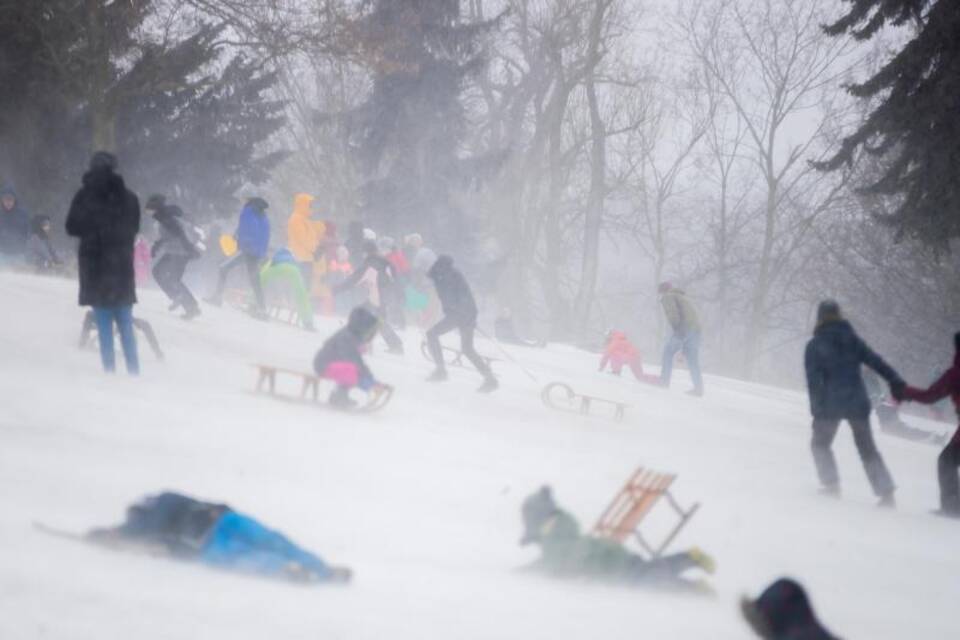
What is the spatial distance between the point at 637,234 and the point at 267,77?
80.0ft

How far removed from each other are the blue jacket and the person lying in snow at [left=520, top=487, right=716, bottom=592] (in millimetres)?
10779

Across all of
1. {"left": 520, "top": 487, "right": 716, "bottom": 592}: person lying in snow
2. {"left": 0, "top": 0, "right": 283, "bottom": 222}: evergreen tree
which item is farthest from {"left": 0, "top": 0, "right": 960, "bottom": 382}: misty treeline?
{"left": 520, "top": 487, "right": 716, "bottom": 592}: person lying in snow

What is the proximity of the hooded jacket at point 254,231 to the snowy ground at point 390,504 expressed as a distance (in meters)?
2.31

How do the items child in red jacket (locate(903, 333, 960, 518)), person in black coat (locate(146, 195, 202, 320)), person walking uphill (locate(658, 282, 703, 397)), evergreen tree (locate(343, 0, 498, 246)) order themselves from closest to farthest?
child in red jacket (locate(903, 333, 960, 518)) → person in black coat (locate(146, 195, 202, 320)) → person walking uphill (locate(658, 282, 703, 397)) → evergreen tree (locate(343, 0, 498, 246))

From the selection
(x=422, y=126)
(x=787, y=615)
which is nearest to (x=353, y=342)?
(x=787, y=615)

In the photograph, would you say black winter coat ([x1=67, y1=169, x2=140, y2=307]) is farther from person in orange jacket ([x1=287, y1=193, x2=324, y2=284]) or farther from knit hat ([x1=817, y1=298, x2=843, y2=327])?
person in orange jacket ([x1=287, y1=193, x2=324, y2=284])

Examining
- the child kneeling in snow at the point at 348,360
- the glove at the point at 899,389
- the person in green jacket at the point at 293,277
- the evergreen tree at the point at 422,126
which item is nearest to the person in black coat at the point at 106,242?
the child kneeling in snow at the point at 348,360

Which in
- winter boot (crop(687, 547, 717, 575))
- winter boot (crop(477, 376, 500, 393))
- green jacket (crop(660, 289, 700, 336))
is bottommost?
winter boot (crop(687, 547, 717, 575))

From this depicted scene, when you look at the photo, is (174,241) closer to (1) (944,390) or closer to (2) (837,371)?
(2) (837,371)

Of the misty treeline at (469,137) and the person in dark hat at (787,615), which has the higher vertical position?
the misty treeline at (469,137)

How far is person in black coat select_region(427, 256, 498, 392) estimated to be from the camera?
13.6 m

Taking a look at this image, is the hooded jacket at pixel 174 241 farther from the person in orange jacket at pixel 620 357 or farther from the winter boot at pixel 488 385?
the person in orange jacket at pixel 620 357

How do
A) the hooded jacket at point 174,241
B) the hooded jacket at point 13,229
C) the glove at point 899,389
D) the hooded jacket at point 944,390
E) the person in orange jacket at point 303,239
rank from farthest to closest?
the person in orange jacket at point 303,239 < the hooded jacket at point 13,229 < the hooded jacket at point 174,241 < the glove at point 899,389 < the hooded jacket at point 944,390

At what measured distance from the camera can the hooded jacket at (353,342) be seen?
10305 millimetres
